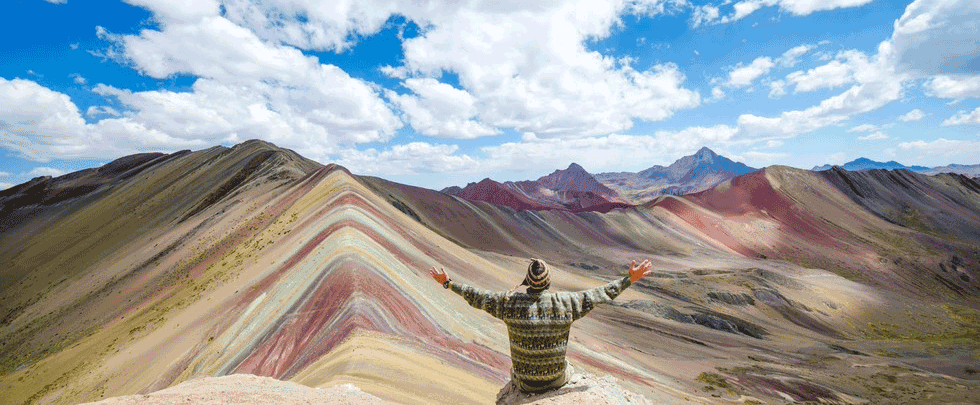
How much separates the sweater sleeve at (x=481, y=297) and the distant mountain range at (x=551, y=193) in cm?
8150

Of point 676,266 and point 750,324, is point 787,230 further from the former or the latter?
point 750,324

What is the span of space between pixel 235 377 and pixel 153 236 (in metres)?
41.6

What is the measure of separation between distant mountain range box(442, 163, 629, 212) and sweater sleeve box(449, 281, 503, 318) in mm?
81500

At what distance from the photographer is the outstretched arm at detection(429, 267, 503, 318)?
4.83 meters

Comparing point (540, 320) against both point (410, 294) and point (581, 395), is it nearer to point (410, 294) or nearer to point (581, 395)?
point (581, 395)

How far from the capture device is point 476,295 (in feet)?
16.2

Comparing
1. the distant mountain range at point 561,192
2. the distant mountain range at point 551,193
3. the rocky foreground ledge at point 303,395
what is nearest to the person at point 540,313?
the rocky foreground ledge at point 303,395

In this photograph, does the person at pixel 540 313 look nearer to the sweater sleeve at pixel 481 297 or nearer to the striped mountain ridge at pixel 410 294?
the sweater sleeve at pixel 481 297

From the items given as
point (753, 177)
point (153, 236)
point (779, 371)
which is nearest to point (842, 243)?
point (753, 177)

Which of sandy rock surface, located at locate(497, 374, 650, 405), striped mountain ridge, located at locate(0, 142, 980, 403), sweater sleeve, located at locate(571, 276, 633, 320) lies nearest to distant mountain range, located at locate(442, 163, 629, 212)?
striped mountain ridge, located at locate(0, 142, 980, 403)

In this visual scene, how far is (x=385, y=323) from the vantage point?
1165 cm

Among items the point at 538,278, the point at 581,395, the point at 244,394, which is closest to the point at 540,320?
the point at 538,278

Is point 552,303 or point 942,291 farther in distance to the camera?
point 942,291

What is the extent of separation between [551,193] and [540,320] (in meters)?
131
